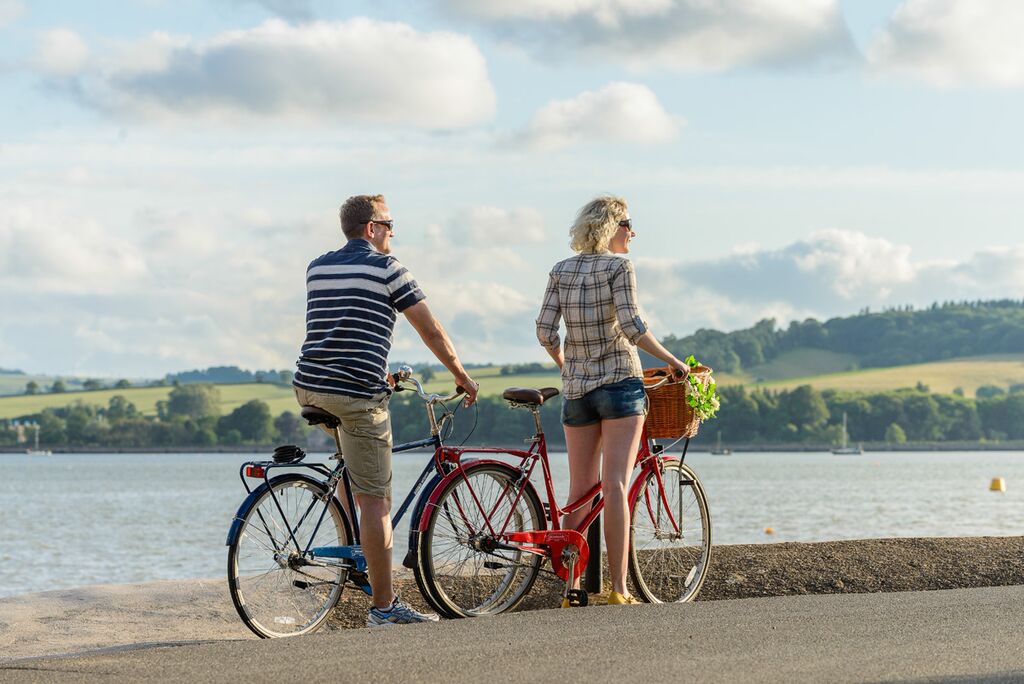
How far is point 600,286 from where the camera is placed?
7863 millimetres

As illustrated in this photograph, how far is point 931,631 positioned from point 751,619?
0.83 m

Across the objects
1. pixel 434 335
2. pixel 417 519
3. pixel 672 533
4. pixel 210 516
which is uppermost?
pixel 434 335

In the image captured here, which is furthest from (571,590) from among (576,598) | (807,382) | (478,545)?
(807,382)

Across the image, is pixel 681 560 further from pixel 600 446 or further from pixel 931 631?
pixel 931 631

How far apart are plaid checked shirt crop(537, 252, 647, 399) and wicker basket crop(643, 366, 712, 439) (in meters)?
0.29

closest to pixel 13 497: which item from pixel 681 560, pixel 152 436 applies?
pixel 681 560

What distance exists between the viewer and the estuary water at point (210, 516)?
30.9m

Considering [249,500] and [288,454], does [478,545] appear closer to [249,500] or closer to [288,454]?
[288,454]

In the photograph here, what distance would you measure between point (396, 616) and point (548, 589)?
1.49 meters

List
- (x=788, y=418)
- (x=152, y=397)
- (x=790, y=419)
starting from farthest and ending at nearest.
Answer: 1. (x=152, y=397)
2. (x=790, y=419)
3. (x=788, y=418)

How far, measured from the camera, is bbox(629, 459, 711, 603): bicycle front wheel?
27.6 ft

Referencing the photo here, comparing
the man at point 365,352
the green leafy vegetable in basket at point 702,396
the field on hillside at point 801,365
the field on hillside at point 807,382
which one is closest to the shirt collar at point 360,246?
the man at point 365,352

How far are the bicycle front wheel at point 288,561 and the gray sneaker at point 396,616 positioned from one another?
0.26 meters

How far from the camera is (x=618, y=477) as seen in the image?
7.88 metres
